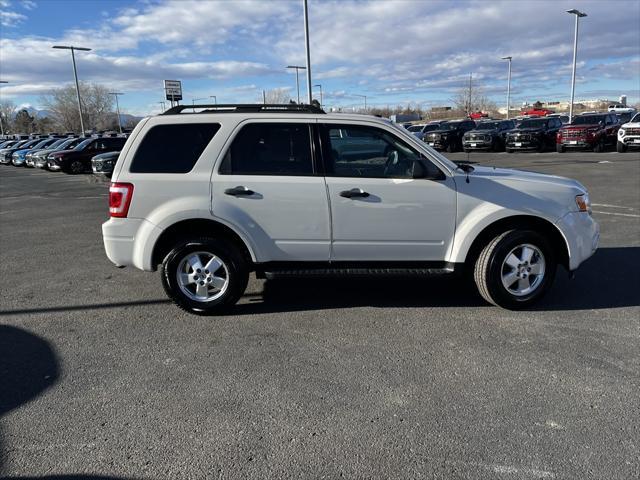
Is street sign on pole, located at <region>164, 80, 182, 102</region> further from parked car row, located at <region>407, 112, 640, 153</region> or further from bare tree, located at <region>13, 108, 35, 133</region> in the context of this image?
Result: bare tree, located at <region>13, 108, 35, 133</region>

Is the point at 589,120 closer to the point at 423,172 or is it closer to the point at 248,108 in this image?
the point at 423,172

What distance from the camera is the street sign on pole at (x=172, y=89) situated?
2042cm

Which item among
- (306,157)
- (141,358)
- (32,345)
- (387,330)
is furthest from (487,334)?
(32,345)

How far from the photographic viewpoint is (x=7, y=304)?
532 cm

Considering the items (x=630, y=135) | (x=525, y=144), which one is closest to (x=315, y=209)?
(x=630, y=135)

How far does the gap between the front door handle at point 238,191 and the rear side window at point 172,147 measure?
1.43ft

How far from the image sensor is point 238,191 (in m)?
4.62

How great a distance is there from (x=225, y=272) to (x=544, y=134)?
83.3ft

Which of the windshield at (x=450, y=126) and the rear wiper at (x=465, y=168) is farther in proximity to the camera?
the windshield at (x=450, y=126)

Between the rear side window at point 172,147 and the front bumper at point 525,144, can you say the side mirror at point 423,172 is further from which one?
the front bumper at point 525,144

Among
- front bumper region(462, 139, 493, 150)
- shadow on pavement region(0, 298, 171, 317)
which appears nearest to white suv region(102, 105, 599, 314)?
shadow on pavement region(0, 298, 171, 317)

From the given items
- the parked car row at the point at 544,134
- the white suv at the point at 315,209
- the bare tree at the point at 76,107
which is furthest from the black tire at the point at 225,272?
the bare tree at the point at 76,107

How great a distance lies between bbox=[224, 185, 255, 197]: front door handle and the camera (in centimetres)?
461

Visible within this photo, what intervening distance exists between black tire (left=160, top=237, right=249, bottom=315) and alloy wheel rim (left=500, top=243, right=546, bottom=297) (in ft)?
8.21
